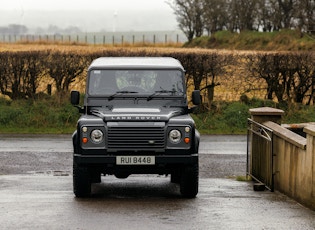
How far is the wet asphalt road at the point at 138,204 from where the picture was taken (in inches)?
440

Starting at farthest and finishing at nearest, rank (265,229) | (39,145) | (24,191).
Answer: (39,145), (24,191), (265,229)

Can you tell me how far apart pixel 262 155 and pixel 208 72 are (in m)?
13.7

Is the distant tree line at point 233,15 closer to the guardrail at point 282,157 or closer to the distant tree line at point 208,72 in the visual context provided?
the distant tree line at point 208,72

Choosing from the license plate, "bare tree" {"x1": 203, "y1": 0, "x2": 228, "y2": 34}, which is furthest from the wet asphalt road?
"bare tree" {"x1": 203, "y1": 0, "x2": 228, "y2": 34}

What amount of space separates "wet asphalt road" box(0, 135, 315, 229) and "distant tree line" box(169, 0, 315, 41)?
40.5m

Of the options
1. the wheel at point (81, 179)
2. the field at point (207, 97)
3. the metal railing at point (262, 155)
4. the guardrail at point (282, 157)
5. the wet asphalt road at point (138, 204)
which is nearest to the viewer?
the wet asphalt road at point (138, 204)

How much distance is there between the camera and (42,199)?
13453 mm

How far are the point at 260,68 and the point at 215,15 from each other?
4405 cm

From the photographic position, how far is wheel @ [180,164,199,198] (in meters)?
13.8

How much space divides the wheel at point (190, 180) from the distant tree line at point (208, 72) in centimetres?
1549

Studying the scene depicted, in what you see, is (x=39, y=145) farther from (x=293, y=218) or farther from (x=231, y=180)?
(x=293, y=218)

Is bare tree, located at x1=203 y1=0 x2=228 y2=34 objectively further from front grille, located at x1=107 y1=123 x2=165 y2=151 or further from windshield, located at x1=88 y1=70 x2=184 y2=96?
front grille, located at x1=107 y1=123 x2=165 y2=151

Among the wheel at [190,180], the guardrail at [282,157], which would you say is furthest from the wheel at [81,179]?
the guardrail at [282,157]

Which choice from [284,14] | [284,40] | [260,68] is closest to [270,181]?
[260,68]
